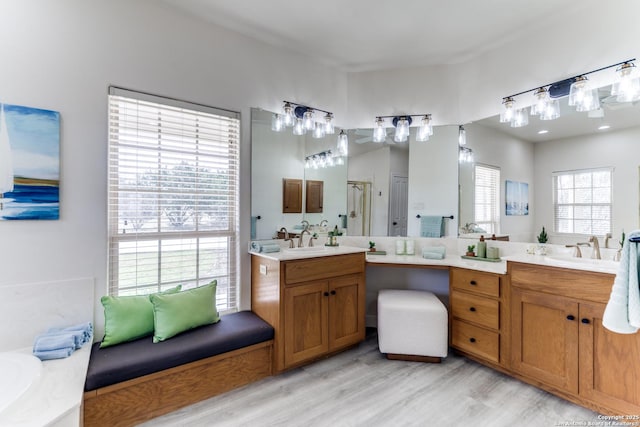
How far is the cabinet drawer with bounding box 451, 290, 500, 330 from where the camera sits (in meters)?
2.29

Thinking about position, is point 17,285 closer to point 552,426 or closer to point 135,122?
point 135,122

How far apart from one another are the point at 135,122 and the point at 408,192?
2.59 m

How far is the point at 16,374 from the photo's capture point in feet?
4.93

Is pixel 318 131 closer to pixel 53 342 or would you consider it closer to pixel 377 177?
pixel 377 177

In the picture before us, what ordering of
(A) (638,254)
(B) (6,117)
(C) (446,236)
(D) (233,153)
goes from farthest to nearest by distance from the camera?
(C) (446,236)
(D) (233,153)
(B) (6,117)
(A) (638,254)

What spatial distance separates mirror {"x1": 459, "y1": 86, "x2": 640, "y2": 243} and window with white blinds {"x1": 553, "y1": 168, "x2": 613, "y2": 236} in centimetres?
4

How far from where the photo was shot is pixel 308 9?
2.31 m

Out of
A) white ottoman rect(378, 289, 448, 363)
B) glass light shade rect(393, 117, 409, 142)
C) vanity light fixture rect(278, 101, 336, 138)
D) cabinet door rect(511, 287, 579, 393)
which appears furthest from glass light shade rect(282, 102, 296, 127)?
cabinet door rect(511, 287, 579, 393)

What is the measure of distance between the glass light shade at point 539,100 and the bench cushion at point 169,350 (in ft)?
9.39

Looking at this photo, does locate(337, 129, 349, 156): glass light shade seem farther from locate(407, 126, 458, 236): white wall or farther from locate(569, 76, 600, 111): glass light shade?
locate(569, 76, 600, 111): glass light shade

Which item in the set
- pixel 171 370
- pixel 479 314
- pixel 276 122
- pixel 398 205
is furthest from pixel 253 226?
pixel 479 314

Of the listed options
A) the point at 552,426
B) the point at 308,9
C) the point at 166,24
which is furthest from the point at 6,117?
the point at 552,426

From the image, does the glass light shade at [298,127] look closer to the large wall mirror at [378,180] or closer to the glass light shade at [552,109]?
the large wall mirror at [378,180]

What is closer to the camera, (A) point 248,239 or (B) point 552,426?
(B) point 552,426
